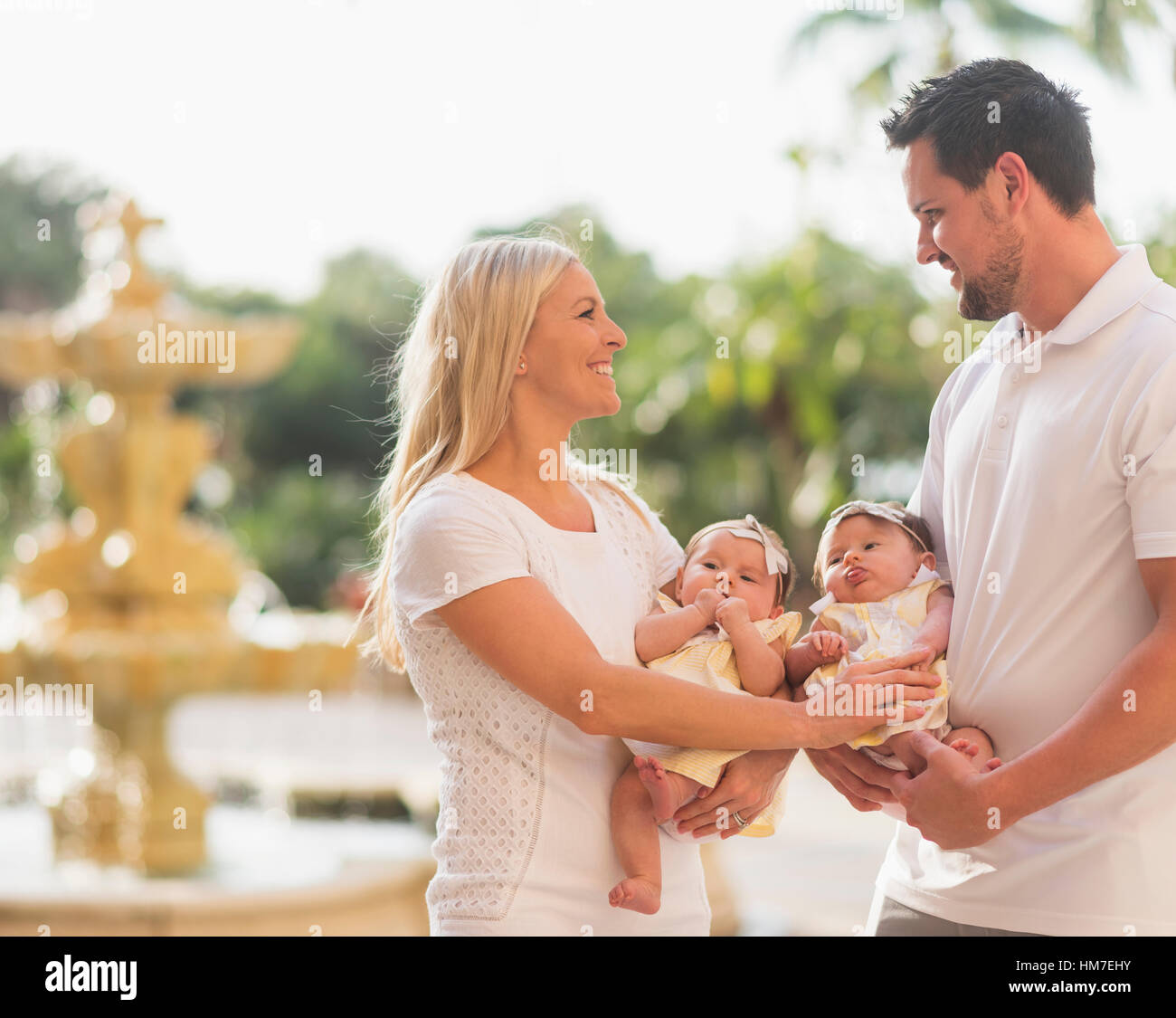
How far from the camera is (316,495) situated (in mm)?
18000

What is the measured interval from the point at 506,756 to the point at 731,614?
454mm

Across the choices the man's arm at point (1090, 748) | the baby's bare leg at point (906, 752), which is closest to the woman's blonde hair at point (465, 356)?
the baby's bare leg at point (906, 752)

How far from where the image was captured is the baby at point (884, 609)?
2164 mm

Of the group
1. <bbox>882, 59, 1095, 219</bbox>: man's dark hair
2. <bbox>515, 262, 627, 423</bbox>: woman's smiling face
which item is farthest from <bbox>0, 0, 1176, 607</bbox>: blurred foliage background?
<bbox>515, 262, 627, 423</bbox>: woman's smiling face

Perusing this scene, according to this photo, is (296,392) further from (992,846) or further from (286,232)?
(992,846)

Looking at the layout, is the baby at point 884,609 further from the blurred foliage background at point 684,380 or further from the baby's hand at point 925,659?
the blurred foliage background at point 684,380

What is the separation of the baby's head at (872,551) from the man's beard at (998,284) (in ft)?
1.31

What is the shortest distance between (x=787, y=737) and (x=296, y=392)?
18.2 m

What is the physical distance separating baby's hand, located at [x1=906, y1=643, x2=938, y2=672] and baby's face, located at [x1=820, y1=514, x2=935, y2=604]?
5.9 inches

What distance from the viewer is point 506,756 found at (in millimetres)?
2133

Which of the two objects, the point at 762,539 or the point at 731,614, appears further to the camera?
the point at 762,539

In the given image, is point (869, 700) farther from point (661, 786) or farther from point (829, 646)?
point (661, 786)

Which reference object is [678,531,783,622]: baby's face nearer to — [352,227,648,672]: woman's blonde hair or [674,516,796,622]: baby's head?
[674,516,796,622]: baby's head

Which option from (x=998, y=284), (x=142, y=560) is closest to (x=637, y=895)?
(x=998, y=284)
